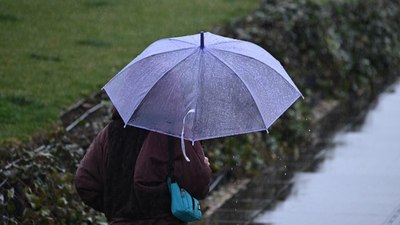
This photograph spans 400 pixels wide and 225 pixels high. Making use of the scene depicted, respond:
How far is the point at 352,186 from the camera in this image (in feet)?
32.6

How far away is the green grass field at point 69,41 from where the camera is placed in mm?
9250

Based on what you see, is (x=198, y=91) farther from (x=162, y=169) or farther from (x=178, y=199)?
(x=178, y=199)

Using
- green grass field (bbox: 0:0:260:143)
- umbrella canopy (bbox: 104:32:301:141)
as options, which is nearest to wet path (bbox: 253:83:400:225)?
green grass field (bbox: 0:0:260:143)

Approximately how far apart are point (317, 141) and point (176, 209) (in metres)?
7.25

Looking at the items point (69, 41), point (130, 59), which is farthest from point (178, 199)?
point (69, 41)

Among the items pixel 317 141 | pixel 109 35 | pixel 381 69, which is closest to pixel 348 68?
pixel 381 69

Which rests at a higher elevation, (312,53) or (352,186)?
(312,53)

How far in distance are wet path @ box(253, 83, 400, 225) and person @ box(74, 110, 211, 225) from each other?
377cm

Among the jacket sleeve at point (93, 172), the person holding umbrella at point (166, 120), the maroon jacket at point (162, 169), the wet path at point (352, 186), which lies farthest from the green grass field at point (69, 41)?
the maroon jacket at point (162, 169)

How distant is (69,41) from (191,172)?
22.6ft

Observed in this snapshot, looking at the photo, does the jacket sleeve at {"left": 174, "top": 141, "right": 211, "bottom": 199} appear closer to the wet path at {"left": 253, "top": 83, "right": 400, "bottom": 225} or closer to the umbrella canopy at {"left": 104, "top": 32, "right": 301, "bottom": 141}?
the umbrella canopy at {"left": 104, "top": 32, "right": 301, "bottom": 141}

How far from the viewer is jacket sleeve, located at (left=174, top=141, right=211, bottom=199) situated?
4.87 m

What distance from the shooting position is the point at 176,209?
4.84 meters

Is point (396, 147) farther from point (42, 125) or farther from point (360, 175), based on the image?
point (42, 125)
